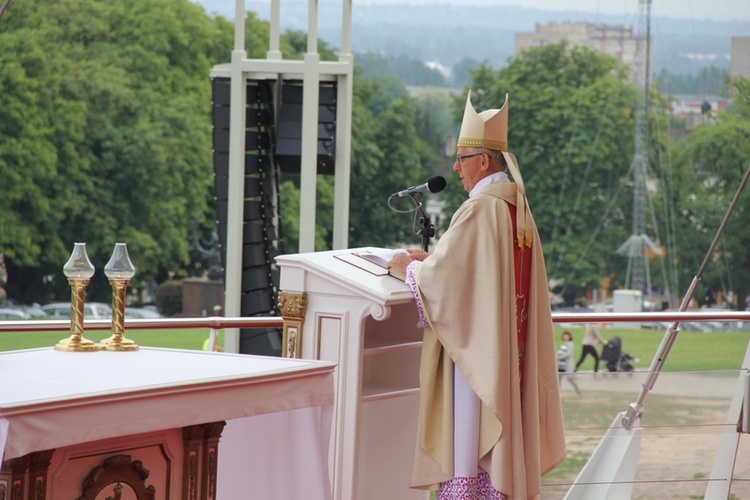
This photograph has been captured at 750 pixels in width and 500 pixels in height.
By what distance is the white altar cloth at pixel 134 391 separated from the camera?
2838mm

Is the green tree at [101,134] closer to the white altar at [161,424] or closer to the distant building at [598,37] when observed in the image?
the distant building at [598,37]

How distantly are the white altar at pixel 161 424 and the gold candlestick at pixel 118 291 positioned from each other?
0.09 m

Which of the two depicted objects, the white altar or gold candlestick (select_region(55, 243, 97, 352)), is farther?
gold candlestick (select_region(55, 243, 97, 352))

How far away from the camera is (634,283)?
41.3 metres

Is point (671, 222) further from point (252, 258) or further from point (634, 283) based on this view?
point (252, 258)

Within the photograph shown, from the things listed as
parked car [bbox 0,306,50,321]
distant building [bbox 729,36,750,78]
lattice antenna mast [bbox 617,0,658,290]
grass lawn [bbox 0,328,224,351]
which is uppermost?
distant building [bbox 729,36,750,78]

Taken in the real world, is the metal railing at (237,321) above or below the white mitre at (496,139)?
below

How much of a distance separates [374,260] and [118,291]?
38.2 inches

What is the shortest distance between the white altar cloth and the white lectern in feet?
1.24

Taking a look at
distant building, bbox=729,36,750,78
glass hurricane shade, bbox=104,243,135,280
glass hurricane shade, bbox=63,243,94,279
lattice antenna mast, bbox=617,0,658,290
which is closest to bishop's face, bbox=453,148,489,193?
glass hurricane shade, bbox=104,243,135,280

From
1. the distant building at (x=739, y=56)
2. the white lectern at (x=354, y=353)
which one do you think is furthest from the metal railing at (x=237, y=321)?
the distant building at (x=739, y=56)

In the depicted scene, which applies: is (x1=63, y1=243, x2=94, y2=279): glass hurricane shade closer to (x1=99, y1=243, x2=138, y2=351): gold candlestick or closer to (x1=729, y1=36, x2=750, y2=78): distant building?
(x1=99, y1=243, x2=138, y2=351): gold candlestick

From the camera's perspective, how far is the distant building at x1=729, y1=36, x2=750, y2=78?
52.5 metres

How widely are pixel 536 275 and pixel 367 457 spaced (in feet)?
3.08
